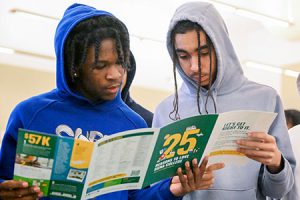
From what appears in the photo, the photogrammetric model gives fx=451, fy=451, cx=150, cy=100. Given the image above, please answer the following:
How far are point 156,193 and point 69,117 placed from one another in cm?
32

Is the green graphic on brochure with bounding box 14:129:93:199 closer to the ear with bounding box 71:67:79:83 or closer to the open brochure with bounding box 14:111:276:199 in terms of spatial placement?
the open brochure with bounding box 14:111:276:199

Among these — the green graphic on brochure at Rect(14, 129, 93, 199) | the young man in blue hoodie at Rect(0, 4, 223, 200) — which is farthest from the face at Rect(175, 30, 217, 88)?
the green graphic on brochure at Rect(14, 129, 93, 199)

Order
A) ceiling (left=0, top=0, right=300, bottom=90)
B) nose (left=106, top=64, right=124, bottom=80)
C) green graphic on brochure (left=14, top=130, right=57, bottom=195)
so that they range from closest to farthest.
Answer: green graphic on brochure (left=14, top=130, right=57, bottom=195) → nose (left=106, top=64, right=124, bottom=80) → ceiling (left=0, top=0, right=300, bottom=90)

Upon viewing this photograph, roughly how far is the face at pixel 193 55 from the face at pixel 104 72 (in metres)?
0.28

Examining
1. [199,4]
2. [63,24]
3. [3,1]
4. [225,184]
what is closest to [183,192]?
[225,184]

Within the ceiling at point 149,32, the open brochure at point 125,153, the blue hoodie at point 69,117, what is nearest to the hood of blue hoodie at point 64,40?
the blue hoodie at point 69,117

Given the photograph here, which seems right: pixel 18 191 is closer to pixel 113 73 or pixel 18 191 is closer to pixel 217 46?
pixel 113 73

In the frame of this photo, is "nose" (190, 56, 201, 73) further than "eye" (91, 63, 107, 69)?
Yes

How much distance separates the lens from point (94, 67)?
4.11ft

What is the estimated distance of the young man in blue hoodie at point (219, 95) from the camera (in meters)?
1.38

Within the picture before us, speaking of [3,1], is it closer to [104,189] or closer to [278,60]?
[278,60]

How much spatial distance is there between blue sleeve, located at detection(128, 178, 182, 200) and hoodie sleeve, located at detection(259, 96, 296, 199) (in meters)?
0.28

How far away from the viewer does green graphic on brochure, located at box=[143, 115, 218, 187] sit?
1.12 metres

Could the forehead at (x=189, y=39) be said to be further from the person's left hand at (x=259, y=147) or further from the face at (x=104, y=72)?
the person's left hand at (x=259, y=147)
